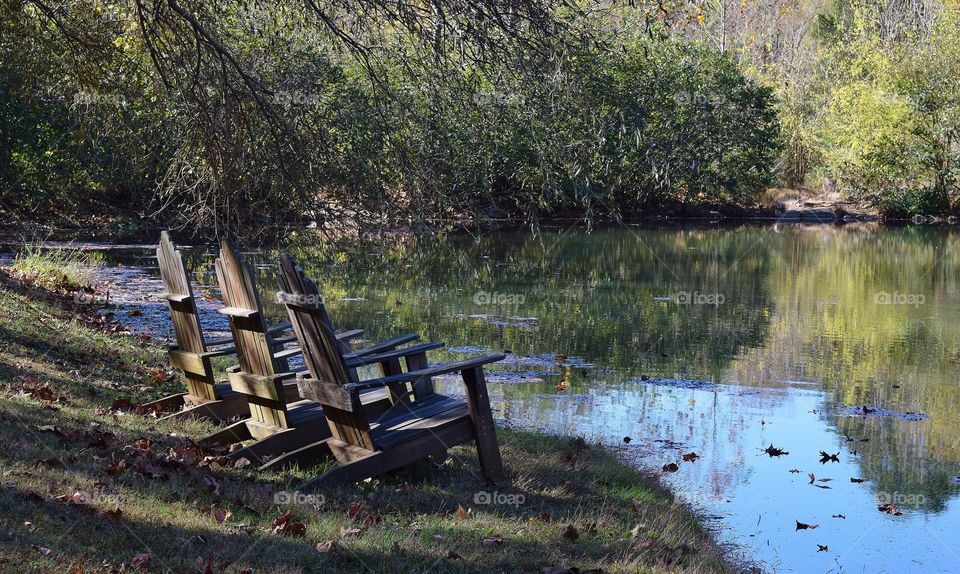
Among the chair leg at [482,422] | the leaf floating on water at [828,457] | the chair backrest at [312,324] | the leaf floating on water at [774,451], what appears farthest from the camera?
the leaf floating on water at [774,451]

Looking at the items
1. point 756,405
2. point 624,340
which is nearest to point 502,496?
point 756,405

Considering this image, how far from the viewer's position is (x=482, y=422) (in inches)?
228

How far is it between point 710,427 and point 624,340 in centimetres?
478

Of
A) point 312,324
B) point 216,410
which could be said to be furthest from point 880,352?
point 312,324

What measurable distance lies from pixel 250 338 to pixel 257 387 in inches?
11.9

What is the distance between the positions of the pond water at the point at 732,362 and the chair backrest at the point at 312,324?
152cm

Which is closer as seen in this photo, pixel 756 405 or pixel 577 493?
pixel 577 493

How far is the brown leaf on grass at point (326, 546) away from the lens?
4.48m

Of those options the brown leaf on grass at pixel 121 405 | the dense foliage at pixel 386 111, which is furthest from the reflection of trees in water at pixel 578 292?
the brown leaf on grass at pixel 121 405

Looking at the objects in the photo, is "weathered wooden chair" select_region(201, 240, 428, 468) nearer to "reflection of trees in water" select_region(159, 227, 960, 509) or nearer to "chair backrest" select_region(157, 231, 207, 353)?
"chair backrest" select_region(157, 231, 207, 353)

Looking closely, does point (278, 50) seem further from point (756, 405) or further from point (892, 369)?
point (892, 369)

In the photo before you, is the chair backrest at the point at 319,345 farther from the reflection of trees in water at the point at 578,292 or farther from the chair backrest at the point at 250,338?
the reflection of trees in water at the point at 578,292

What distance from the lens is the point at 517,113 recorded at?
713 cm

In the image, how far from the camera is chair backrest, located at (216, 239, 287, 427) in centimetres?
584
